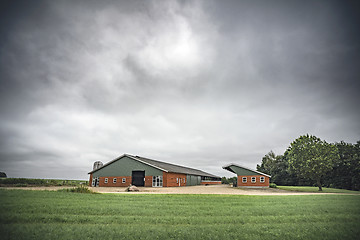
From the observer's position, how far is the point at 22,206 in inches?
408

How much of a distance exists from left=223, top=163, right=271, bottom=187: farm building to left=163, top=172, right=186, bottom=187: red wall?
29.3ft

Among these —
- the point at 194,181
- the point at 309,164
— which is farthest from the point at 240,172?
the point at 194,181

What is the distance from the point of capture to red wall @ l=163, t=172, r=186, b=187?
38.1 meters

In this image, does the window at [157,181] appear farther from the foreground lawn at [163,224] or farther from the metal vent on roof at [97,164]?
the foreground lawn at [163,224]

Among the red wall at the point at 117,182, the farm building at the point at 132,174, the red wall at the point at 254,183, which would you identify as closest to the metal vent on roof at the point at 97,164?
the farm building at the point at 132,174

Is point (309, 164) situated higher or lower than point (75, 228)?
higher

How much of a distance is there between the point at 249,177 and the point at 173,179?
1379 cm

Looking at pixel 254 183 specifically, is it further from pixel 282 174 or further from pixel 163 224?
pixel 163 224

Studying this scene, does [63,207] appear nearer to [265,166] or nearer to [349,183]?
[349,183]

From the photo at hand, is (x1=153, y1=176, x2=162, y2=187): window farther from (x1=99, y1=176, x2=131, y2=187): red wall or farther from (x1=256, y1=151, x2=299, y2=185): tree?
(x1=256, y1=151, x2=299, y2=185): tree

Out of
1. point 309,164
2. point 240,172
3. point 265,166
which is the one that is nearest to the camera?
point 309,164

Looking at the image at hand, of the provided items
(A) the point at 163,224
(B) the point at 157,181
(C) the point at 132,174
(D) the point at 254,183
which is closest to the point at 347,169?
(D) the point at 254,183

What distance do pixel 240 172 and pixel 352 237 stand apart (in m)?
36.8

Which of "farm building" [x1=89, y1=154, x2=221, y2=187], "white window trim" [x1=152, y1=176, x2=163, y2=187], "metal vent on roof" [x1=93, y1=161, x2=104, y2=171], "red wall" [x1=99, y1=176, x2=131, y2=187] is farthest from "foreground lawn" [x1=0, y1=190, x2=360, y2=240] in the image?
"metal vent on roof" [x1=93, y1=161, x2=104, y2=171]
